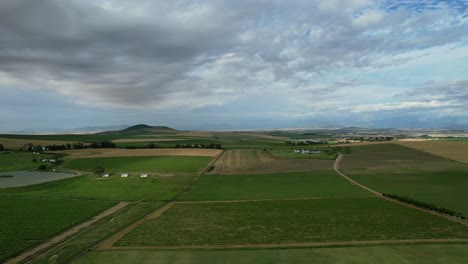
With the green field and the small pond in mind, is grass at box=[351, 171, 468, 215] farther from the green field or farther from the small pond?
the small pond

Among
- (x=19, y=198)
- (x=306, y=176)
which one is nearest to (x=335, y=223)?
(x=306, y=176)

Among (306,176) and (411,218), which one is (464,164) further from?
(411,218)

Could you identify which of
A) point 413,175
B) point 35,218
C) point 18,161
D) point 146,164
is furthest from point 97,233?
point 18,161

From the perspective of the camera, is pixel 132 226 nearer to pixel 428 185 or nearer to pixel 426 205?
pixel 426 205

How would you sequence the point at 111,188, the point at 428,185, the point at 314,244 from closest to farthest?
the point at 314,244
the point at 428,185
the point at 111,188

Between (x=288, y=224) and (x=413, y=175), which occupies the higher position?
(x=413, y=175)

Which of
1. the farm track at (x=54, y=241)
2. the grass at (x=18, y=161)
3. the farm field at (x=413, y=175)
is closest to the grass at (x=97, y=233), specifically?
the farm track at (x=54, y=241)

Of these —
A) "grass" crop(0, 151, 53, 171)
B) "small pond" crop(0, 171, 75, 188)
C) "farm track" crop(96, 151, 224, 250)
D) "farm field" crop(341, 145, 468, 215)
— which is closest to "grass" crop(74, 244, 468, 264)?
"farm track" crop(96, 151, 224, 250)

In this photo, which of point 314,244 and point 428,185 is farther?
point 428,185
